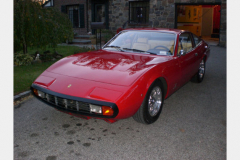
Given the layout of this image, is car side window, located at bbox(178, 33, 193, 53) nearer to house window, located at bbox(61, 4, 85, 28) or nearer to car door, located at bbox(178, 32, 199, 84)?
car door, located at bbox(178, 32, 199, 84)

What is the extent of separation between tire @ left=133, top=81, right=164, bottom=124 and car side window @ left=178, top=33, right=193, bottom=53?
122 centimetres

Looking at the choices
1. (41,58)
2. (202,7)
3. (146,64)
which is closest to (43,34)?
(41,58)

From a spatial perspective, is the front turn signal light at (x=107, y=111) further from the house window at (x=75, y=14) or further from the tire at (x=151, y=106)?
the house window at (x=75, y=14)

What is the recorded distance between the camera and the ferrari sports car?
2910 mm

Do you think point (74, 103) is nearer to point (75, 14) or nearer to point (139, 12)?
point (139, 12)

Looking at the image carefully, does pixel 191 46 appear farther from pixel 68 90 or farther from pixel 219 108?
pixel 68 90

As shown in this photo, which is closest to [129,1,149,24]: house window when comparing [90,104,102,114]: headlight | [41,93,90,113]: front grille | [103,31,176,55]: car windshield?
[103,31,176,55]: car windshield

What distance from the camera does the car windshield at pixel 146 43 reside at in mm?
4227

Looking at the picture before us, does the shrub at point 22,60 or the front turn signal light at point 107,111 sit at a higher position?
the shrub at point 22,60

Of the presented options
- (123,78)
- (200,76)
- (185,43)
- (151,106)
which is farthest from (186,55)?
(123,78)

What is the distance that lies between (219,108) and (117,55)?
2.13m

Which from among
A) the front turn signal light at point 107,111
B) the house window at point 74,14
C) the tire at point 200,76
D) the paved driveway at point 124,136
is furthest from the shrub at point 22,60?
the house window at point 74,14

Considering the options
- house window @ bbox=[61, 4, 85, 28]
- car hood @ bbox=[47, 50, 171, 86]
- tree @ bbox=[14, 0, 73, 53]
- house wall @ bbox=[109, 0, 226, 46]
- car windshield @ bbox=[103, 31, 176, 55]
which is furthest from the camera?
house window @ bbox=[61, 4, 85, 28]

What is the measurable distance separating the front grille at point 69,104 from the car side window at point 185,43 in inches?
91.1
